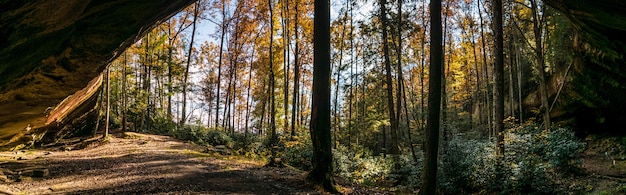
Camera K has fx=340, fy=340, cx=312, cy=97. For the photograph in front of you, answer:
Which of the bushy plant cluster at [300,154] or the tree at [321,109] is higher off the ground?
the tree at [321,109]

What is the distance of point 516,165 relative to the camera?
9.11m

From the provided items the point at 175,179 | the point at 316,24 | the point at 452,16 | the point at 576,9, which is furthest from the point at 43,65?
the point at 452,16

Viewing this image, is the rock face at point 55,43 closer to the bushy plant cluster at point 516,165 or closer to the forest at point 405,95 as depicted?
the forest at point 405,95

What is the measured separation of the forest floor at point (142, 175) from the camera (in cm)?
748

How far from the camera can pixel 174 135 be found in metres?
22.9

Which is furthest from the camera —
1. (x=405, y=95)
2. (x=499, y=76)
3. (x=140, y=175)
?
(x=405, y=95)

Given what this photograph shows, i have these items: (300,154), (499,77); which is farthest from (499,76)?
(300,154)

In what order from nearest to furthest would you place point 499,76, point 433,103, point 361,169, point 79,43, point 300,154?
point 79,43 < point 433,103 < point 499,76 < point 361,169 < point 300,154

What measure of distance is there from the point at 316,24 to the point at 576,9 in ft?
18.7

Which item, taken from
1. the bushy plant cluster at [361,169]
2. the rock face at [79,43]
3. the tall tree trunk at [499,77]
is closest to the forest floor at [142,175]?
the rock face at [79,43]

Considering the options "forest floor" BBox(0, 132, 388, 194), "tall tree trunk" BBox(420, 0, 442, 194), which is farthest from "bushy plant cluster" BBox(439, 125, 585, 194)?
"forest floor" BBox(0, 132, 388, 194)

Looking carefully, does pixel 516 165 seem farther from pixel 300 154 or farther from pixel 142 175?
pixel 142 175

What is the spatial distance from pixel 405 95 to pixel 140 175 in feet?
55.7

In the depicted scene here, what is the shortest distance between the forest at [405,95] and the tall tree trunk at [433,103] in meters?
0.02
